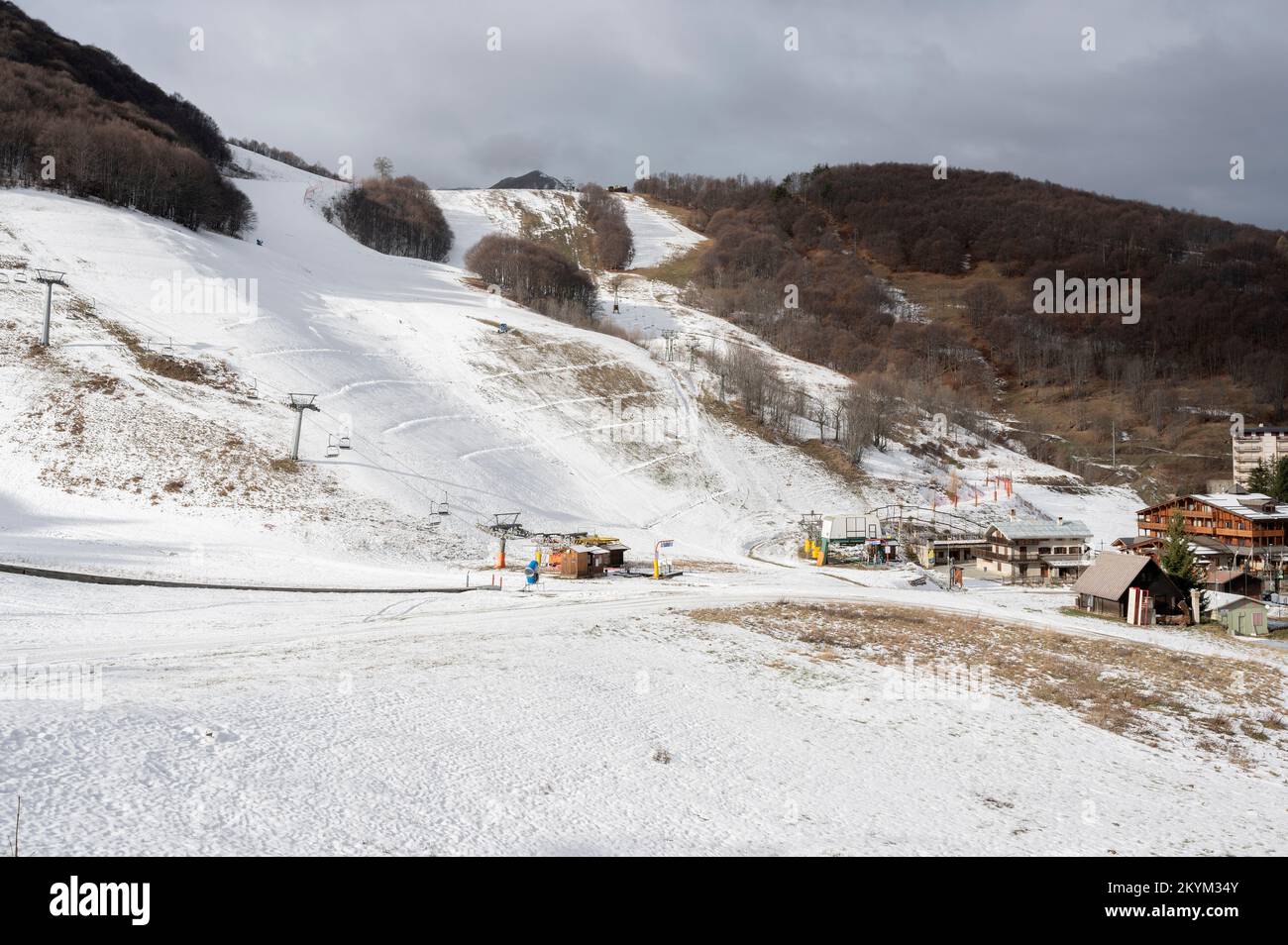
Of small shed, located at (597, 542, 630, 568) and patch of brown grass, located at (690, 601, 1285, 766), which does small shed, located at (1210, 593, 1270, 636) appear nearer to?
patch of brown grass, located at (690, 601, 1285, 766)

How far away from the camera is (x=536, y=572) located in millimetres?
35875

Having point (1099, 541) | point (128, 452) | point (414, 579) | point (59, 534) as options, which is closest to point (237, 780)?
point (414, 579)

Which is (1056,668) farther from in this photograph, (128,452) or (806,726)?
(128,452)

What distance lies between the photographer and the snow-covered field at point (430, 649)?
427 inches

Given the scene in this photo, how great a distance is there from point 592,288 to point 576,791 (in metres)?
132

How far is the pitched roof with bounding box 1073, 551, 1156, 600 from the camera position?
3588cm

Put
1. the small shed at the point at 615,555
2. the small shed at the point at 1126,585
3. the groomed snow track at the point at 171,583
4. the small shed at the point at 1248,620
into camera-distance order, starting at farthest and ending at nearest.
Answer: the small shed at the point at 615,555 → the small shed at the point at 1126,585 → the small shed at the point at 1248,620 → the groomed snow track at the point at 171,583

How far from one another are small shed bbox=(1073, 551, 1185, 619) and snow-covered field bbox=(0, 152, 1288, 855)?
9.60 feet

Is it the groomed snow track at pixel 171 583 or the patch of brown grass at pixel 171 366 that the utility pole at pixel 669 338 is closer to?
the patch of brown grass at pixel 171 366

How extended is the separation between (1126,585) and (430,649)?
34850mm

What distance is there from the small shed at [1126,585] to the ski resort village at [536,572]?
1.13 feet

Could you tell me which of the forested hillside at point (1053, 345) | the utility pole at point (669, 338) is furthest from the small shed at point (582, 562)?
the forested hillside at point (1053, 345)

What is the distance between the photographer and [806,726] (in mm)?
17328

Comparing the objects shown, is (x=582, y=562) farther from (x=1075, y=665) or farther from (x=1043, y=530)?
(x=1043, y=530)
